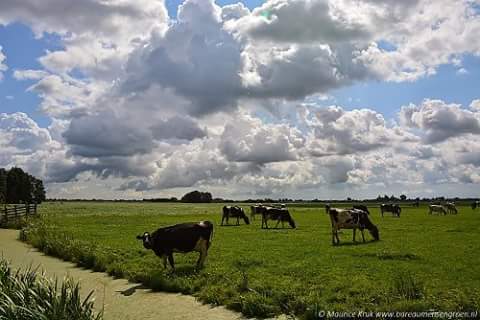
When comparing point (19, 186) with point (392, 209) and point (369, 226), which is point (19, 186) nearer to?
point (392, 209)

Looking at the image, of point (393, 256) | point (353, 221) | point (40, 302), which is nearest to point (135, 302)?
point (40, 302)

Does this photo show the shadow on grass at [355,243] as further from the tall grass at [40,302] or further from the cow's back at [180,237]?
the tall grass at [40,302]

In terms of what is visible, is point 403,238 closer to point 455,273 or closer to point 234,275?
point 455,273

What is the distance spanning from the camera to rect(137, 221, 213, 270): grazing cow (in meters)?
18.2

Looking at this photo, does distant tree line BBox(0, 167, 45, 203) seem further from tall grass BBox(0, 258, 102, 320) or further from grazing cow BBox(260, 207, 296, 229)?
tall grass BBox(0, 258, 102, 320)

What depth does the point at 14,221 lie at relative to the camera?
45.6 m

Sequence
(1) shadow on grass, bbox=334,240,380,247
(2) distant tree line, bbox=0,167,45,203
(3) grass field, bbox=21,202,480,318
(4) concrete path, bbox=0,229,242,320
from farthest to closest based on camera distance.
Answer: (2) distant tree line, bbox=0,167,45,203
(1) shadow on grass, bbox=334,240,380,247
(4) concrete path, bbox=0,229,242,320
(3) grass field, bbox=21,202,480,318

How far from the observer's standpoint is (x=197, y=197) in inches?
7495

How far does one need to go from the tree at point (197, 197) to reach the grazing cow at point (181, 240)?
566ft

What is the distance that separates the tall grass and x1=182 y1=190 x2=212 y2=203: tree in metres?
181

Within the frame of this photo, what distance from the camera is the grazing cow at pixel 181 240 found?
59.6ft

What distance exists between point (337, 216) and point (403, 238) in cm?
430

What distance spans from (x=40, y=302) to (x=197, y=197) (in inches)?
7172

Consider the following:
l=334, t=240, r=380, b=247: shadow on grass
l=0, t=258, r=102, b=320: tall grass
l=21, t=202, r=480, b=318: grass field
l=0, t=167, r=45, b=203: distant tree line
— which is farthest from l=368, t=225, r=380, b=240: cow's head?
l=0, t=167, r=45, b=203: distant tree line
